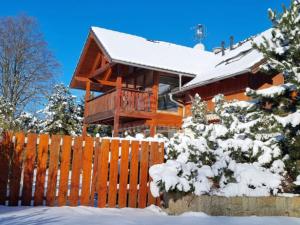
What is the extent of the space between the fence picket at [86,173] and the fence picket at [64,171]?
0.30 m

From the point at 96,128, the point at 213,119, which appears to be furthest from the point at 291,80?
the point at 96,128

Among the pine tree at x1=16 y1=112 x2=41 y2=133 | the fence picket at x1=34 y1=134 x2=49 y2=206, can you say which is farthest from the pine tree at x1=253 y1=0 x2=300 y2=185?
the pine tree at x1=16 y1=112 x2=41 y2=133

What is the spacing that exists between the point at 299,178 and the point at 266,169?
625mm

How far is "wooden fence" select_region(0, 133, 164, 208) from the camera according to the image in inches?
275

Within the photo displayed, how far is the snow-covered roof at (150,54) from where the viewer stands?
17861 millimetres

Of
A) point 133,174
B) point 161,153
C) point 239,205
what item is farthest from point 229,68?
point 239,205

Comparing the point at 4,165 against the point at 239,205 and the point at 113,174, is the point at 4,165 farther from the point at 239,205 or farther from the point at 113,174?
the point at 239,205

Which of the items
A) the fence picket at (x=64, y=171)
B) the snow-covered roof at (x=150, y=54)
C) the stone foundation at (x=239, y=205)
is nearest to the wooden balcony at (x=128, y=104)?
the snow-covered roof at (x=150, y=54)

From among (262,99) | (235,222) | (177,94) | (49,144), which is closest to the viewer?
(235,222)

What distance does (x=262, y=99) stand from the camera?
767 centimetres

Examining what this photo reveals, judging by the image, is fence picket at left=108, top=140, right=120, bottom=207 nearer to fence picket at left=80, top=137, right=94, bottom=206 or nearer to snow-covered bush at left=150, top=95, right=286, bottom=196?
fence picket at left=80, top=137, right=94, bottom=206

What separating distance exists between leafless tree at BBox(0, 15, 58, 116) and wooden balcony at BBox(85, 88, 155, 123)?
16.7 m

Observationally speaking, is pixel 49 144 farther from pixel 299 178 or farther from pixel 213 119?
pixel 213 119

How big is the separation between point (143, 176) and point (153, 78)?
37.7 ft
